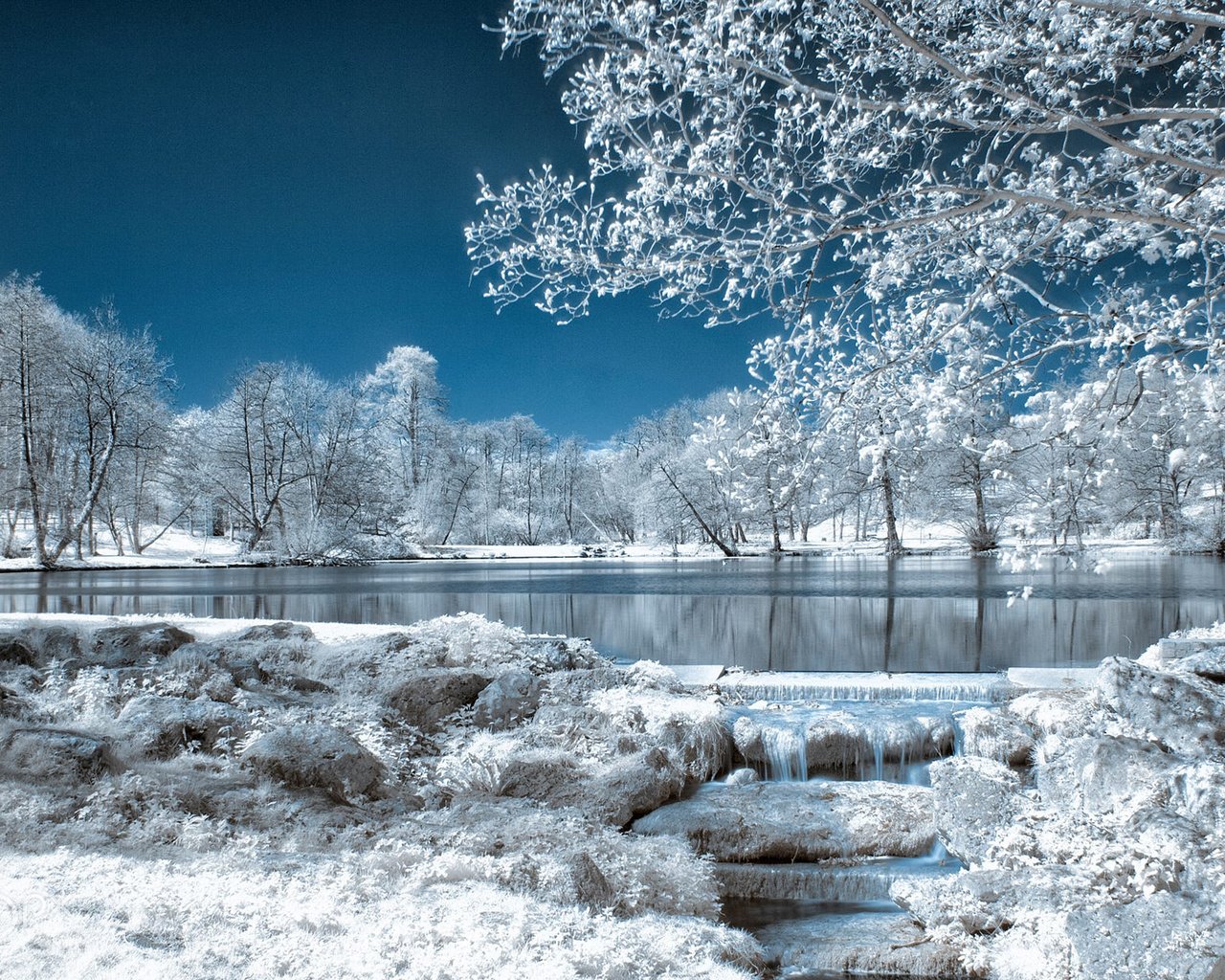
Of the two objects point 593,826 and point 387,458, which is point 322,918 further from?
point 387,458

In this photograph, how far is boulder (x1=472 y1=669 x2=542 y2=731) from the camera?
21.7 feet

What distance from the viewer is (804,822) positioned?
5215mm

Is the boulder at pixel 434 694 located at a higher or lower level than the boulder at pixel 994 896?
higher

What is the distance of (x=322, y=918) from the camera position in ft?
9.61

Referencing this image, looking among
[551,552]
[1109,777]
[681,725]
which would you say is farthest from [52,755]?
[551,552]

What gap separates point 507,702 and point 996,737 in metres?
4.25

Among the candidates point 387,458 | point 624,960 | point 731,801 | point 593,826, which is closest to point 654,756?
point 731,801

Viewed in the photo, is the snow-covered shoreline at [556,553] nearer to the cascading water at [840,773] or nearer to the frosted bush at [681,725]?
the cascading water at [840,773]

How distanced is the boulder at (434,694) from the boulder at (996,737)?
4.37 metres

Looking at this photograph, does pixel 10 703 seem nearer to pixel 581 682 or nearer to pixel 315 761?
pixel 315 761

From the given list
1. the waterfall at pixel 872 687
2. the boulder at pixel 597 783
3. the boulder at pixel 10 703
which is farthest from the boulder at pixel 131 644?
the waterfall at pixel 872 687

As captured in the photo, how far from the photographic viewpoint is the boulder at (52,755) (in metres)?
4.11

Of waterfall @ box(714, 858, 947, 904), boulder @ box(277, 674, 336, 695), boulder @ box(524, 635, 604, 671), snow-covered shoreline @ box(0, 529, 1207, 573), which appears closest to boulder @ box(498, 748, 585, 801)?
waterfall @ box(714, 858, 947, 904)

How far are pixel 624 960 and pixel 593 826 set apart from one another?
1706mm
